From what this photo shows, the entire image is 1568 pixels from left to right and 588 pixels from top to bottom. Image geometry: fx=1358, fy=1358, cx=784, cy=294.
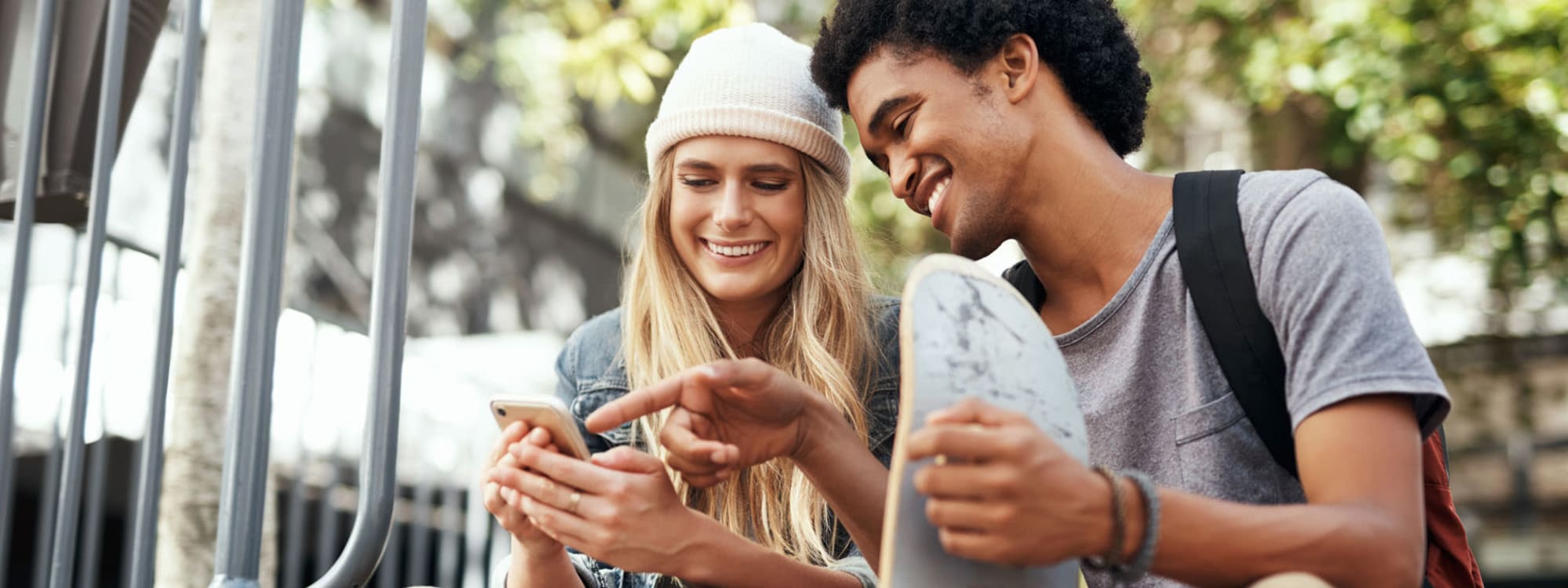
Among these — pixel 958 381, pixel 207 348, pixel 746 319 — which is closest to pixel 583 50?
pixel 207 348

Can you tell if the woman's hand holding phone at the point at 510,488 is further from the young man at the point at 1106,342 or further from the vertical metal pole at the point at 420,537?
the vertical metal pole at the point at 420,537

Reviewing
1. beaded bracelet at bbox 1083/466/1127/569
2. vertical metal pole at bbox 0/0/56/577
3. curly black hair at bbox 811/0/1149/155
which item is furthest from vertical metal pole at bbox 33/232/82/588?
beaded bracelet at bbox 1083/466/1127/569

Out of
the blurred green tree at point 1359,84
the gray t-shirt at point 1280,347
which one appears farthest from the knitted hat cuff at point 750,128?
the blurred green tree at point 1359,84

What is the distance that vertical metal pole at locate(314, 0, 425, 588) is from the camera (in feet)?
6.14

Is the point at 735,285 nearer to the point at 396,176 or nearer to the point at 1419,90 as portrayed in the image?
the point at 396,176

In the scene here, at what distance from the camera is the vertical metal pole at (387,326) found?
1.87 meters

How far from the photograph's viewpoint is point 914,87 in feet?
7.24

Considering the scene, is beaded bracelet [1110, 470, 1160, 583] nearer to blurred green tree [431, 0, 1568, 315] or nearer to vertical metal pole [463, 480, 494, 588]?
blurred green tree [431, 0, 1568, 315]

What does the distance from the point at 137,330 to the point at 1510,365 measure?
691cm

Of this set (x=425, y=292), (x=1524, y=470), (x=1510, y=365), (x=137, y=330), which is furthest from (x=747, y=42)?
(x=1524, y=470)

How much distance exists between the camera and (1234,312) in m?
1.90

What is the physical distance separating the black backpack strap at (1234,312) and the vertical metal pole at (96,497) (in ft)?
8.54

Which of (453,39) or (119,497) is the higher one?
(453,39)

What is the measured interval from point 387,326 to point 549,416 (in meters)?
0.27
